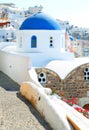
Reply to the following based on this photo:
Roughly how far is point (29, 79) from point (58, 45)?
12.4 feet

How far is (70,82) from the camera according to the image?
552 inches

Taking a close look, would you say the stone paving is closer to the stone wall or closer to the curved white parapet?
the curved white parapet

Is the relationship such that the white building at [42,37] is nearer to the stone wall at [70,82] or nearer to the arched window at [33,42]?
the arched window at [33,42]

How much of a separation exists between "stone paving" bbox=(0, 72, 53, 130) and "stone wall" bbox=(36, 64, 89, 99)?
9.36 ft

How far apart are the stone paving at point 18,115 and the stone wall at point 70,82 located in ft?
9.36

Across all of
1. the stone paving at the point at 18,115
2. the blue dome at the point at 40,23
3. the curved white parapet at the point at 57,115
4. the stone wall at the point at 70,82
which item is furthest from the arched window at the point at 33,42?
the curved white parapet at the point at 57,115

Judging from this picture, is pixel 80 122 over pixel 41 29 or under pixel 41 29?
under

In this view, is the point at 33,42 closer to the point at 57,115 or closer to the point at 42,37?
the point at 42,37

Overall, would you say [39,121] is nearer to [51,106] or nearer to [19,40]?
[51,106]

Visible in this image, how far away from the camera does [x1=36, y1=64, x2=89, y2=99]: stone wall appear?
1384cm

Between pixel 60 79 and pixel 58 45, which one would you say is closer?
pixel 60 79

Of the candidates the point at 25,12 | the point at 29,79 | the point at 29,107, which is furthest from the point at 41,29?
the point at 25,12

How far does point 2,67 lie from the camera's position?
1764 centimetres

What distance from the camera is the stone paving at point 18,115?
7523 millimetres
